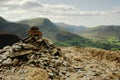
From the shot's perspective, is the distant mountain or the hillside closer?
the hillside

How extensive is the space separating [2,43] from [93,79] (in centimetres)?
2239

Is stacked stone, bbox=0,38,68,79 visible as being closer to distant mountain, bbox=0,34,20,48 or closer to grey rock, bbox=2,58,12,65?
grey rock, bbox=2,58,12,65

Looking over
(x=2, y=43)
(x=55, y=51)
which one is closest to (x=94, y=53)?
(x=55, y=51)

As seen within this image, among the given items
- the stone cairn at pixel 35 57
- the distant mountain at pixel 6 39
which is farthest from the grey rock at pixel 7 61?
the distant mountain at pixel 6 39

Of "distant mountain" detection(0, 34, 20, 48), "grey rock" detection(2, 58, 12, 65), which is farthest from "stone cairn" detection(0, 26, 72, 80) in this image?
"distant mountain" detection(0, 34, 20, 48)

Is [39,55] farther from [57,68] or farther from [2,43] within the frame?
[2,43]

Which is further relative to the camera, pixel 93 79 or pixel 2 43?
pixel 2 43

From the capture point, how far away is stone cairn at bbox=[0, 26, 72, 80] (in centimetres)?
2152

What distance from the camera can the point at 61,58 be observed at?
24500mm

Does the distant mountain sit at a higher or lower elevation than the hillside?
higher

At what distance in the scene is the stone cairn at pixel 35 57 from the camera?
847 inches

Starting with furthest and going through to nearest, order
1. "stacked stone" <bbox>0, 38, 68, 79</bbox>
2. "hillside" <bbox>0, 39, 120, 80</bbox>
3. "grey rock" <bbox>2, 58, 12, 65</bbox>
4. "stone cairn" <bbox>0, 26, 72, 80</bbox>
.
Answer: "grey rock" <bbox>2, 58, 12, 65</bbox>, "stacked stone" <bbox>0, 38, 68, 79</bbox>, "stone cairn" <bbox>0, 26, 72, 80</bbox>, "hillside" <bbox>0, 39, 120, 80</bbox>

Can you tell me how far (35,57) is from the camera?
2320 cm

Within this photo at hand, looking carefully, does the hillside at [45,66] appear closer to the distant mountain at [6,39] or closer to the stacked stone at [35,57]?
the stacked stone at [35,57]
